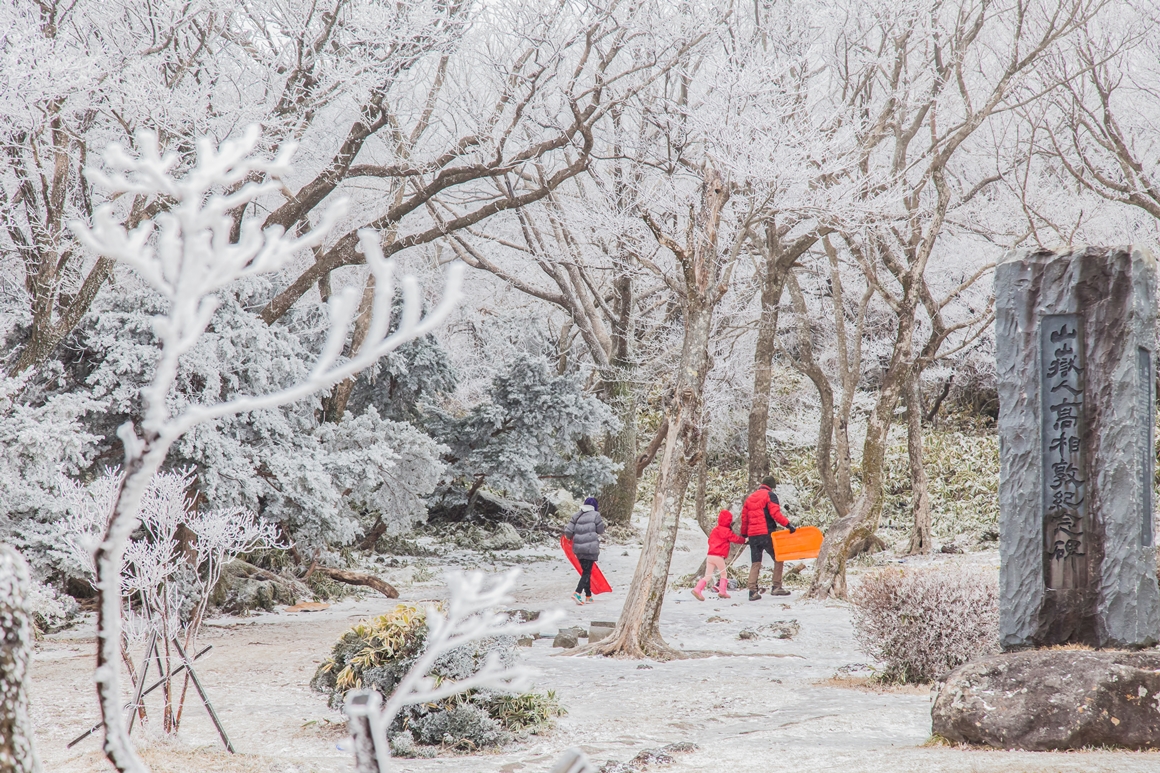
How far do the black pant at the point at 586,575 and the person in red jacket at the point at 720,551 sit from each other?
1.46 m

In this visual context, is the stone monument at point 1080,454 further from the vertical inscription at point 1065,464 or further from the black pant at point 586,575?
the black pant at point 586,575

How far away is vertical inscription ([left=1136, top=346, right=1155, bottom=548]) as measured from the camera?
5215 millimetres

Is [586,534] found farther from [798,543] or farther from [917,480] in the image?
[917,480]

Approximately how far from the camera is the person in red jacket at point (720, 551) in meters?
11.7

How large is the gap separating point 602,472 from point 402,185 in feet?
21.6

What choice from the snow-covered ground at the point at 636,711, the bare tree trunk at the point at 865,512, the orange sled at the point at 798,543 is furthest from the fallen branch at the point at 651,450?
the snow-covered ground at the point at 636,711

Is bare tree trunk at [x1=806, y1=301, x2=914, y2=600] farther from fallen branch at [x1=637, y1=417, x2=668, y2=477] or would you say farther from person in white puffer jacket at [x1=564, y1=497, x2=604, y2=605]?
fallen branch at [x1=637, y1=417, x2=668, y2=477]

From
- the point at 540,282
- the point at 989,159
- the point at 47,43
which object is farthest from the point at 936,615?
the point at 540,282

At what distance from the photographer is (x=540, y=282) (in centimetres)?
1962

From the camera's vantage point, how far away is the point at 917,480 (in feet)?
48.5

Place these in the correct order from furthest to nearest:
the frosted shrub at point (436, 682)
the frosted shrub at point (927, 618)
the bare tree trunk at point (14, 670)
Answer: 1. the frosted shrub at point (927, 618)
2. the frosted shrub at point (436, 682)
3. the bare tree trunk at point (14, 670)

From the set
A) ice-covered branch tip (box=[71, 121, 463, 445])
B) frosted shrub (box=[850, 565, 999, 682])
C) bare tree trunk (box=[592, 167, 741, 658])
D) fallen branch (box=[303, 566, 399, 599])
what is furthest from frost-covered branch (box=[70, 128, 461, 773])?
fallen branch (box=[303, 566, 399, 599])

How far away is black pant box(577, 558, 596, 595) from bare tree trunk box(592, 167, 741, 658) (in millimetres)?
2941

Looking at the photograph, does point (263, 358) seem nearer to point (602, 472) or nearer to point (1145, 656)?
point (602, 472)
